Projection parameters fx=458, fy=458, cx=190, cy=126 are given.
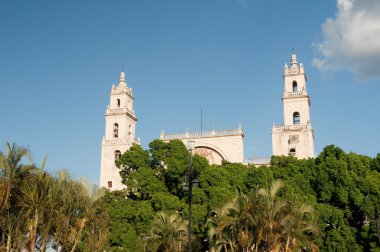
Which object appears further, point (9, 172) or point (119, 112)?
point (119, 112)

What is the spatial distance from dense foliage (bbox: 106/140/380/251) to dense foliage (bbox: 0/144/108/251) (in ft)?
14.2

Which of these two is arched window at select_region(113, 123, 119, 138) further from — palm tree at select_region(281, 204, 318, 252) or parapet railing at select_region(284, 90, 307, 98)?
palm tree at select_region(281, 204, 318, 252)

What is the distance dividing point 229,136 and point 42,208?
31360mm

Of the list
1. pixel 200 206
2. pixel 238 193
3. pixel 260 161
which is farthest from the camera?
pixel 260 161

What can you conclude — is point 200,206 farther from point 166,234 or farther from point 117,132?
point 117,132

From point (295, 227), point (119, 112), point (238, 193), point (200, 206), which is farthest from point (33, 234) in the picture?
point (119, 112)

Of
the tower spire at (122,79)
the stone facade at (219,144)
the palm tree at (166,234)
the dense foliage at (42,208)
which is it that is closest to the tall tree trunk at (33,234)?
the dense foliage at (42,208)

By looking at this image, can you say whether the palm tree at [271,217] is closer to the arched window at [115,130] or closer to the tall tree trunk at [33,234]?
the tall tree trunk at [33,234]

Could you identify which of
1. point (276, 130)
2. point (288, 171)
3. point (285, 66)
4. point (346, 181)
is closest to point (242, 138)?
point (276, 130)

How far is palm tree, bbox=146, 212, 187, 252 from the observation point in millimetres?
27031

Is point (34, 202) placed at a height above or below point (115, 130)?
below

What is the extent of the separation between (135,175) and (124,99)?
68.6ft

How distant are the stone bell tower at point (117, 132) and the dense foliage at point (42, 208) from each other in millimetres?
25514

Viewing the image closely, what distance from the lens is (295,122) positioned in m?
52.8
